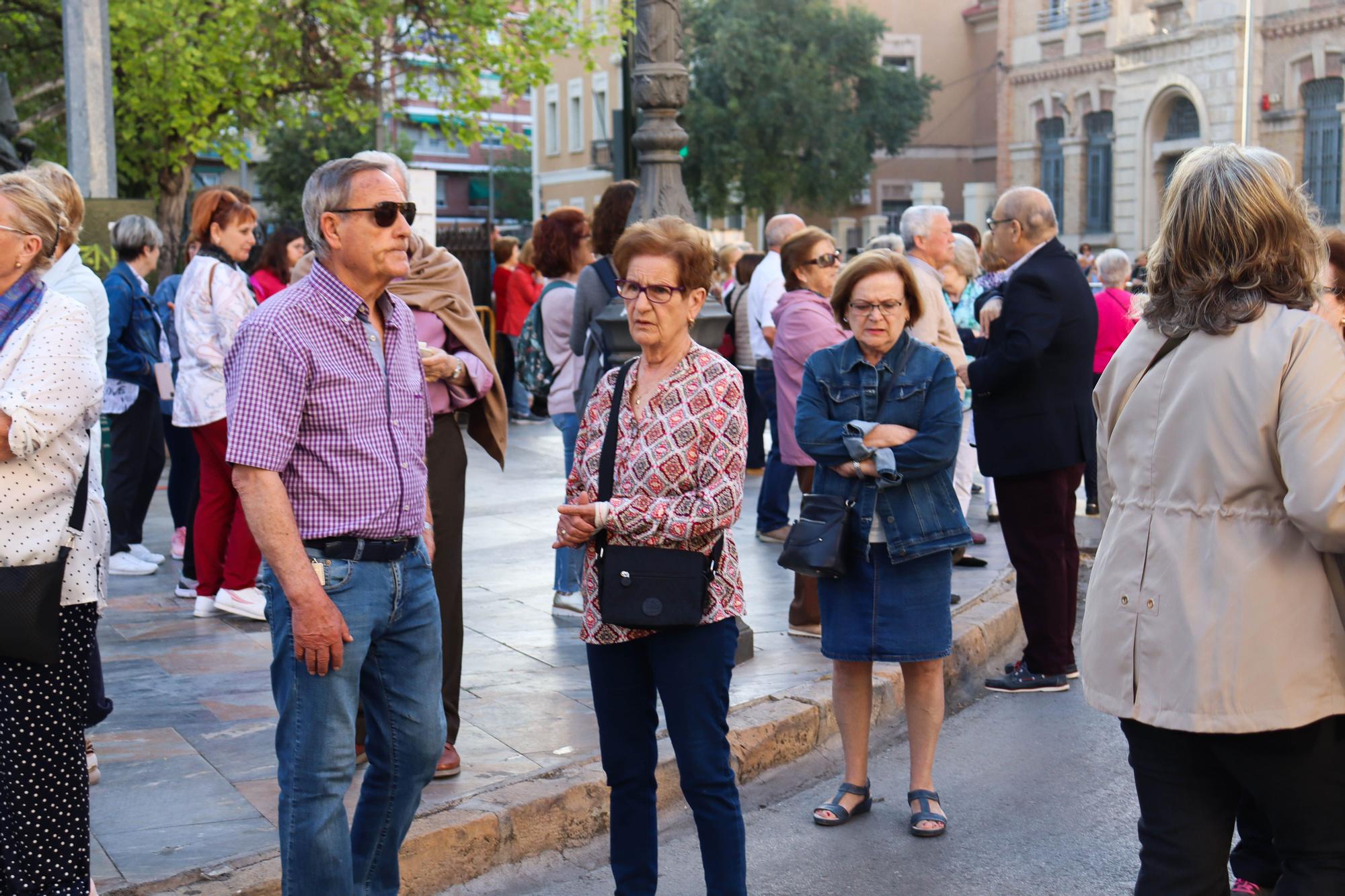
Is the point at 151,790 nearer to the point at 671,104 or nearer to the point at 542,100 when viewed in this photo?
the point at 671,104

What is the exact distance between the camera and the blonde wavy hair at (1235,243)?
2.98 m

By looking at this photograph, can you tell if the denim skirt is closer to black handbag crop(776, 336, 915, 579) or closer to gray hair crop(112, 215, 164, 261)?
black handbag crop(776, 336, 915, 579)

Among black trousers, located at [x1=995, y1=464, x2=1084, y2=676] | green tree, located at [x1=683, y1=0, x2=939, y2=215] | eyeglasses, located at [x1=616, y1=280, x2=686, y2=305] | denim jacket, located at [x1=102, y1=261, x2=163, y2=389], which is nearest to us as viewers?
eyeglasses, located at [x1=616, y1=280, x2=686, y2=305]

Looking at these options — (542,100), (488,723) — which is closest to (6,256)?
(488,723)

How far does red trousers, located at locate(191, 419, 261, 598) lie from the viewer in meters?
7.33

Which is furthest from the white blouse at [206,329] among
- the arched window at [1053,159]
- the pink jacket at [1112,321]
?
the arched window at [1053,159]

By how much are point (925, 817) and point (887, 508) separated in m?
1.05

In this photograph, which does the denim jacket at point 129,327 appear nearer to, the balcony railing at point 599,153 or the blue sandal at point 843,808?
the blue sandal at point 843,808

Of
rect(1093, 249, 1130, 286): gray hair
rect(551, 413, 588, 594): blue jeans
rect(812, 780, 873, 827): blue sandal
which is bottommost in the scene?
→ rect(812, 780, 873, 827): blue sandal

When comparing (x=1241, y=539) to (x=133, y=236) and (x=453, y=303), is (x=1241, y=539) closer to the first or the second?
(x=453, y=303)

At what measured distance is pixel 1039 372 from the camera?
243 inches

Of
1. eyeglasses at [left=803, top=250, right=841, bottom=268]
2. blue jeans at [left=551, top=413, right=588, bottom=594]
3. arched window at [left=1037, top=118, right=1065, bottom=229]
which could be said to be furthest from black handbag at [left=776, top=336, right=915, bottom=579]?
arched window at [left=1037, top=118, right=1065, bottom=229]

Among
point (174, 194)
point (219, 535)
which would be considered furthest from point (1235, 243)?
point (174, 194)

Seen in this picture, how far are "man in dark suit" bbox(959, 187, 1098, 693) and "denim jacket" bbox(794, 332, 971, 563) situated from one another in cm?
114
